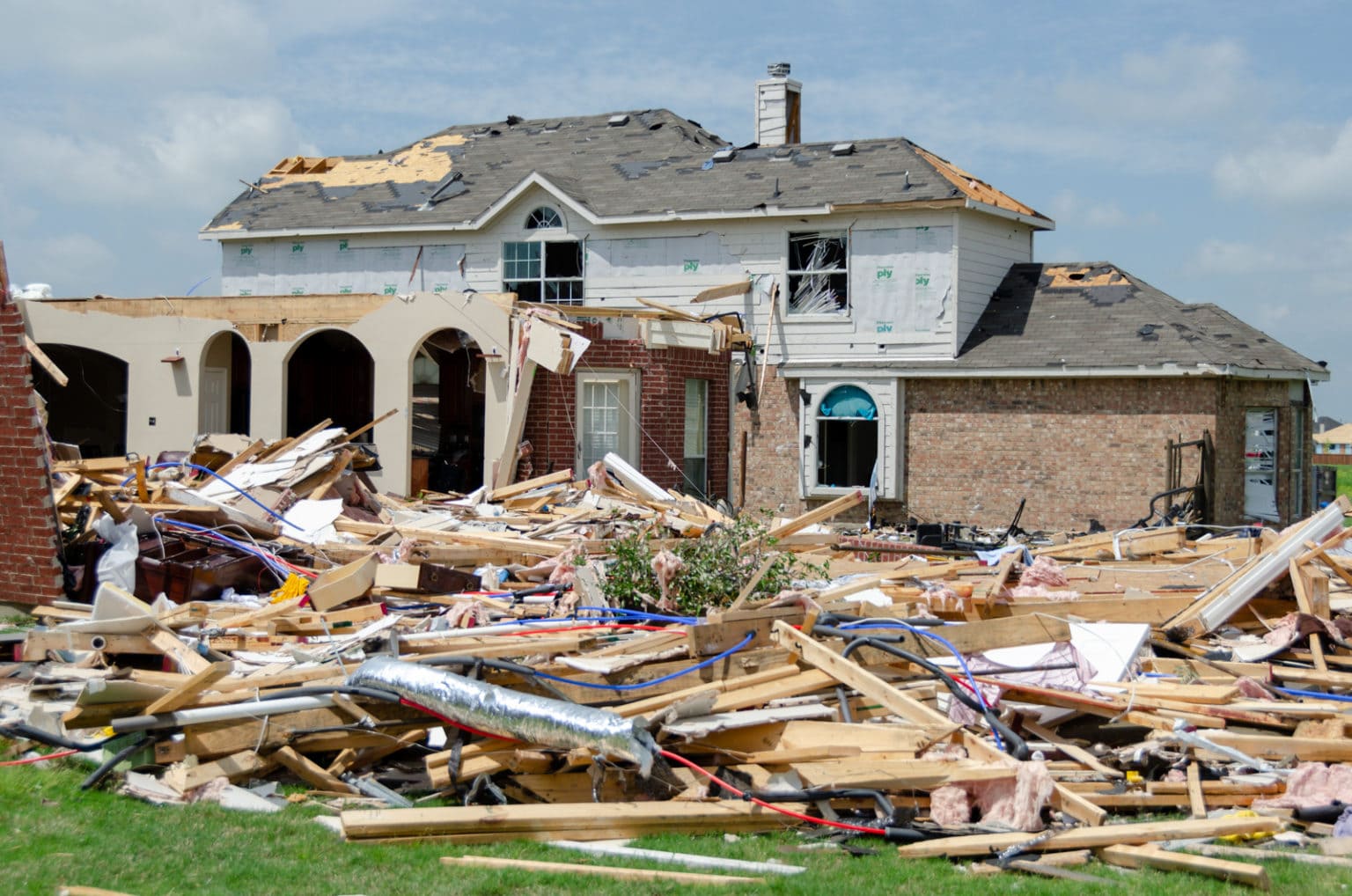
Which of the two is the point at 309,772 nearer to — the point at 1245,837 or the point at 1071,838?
the point at 1071,838

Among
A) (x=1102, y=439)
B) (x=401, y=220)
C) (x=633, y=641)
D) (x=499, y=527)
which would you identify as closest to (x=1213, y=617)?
(x=633, y=641)

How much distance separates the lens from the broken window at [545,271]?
86.9 ft

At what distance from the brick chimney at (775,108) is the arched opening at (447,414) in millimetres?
8259

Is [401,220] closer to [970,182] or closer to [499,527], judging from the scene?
[970,182]

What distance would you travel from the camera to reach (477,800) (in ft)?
23.6

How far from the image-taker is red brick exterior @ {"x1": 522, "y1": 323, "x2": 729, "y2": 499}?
21.2 m

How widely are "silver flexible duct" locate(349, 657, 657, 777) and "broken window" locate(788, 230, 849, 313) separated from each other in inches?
703

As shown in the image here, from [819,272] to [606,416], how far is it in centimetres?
545

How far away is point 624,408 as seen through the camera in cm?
2164

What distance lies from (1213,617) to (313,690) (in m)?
6.53

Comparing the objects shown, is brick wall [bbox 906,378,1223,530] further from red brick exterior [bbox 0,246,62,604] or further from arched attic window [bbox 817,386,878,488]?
red brick exterior [bbox 0,246,62,604]

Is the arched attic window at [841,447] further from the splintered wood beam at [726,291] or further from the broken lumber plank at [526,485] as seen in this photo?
the broken lumber plank at [526,485]

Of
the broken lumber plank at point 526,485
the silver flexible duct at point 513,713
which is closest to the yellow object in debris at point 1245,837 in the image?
the silver flexible duct at point 513,713

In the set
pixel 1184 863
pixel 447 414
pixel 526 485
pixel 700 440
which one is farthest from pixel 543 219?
pixel 1184 863
